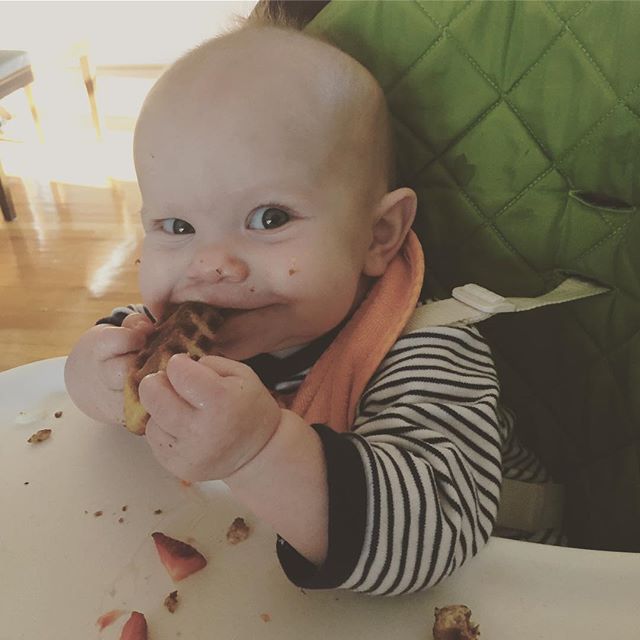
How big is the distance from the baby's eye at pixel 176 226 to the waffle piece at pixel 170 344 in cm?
7

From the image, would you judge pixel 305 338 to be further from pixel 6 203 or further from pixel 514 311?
pixel 6 203

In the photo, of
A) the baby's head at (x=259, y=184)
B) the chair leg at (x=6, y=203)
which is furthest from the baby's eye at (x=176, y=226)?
the chair leg at (x=6, y=203)

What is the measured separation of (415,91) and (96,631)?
51cm

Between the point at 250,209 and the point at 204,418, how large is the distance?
205mm

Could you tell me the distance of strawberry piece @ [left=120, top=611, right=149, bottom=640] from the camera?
0.45 metres

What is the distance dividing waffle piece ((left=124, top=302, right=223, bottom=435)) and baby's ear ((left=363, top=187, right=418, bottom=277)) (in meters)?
0.17

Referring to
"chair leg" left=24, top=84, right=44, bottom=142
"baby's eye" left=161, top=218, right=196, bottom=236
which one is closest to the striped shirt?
"baby's eye" left=161, top=218, right=196, bottom=236

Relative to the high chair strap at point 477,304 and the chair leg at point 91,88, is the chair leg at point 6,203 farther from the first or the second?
the high chair strap at point 477,304

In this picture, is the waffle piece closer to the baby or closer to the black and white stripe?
the baby

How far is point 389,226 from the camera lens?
665 millimetres

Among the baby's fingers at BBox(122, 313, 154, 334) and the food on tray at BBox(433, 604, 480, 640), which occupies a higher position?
the baby's fingers at BBox(122, 313, 154, 334)

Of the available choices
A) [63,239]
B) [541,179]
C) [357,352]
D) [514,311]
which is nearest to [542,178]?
[541,179]

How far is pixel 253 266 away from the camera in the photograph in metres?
0.56

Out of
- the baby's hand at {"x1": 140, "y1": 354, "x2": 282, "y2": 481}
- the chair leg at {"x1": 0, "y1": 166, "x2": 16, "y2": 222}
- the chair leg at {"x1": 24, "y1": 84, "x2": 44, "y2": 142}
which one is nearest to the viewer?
the baby's hand at {"x1": 140, "y1": 354, "x2": 282, "y2": 481}
